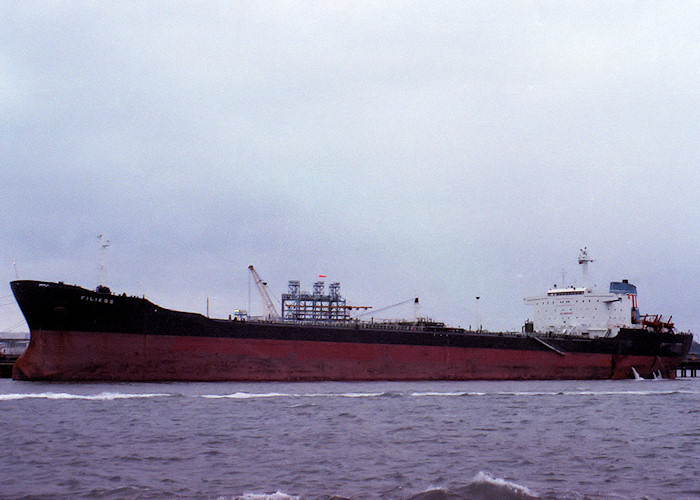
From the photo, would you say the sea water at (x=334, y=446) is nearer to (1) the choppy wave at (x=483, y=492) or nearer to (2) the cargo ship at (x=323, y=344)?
(1) the choppy wave at (x=483, y=492)

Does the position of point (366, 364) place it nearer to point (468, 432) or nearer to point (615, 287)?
point (468, 432)

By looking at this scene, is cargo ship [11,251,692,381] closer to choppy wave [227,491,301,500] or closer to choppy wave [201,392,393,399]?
choppy wave [201,392,393,399]

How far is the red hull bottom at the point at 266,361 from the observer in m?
30.3

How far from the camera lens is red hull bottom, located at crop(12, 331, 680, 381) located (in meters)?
30.3

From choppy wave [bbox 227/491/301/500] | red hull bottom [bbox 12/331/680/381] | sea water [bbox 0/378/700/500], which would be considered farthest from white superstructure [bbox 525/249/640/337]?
choppy wave [bbox 227/491/301/500]

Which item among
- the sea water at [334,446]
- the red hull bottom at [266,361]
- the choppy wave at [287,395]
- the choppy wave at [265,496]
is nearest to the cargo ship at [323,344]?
Answer: the red hull bottom at [266,361]

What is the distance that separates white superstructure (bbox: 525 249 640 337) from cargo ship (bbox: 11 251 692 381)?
9 centimetres

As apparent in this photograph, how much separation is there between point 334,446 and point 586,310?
40.8m

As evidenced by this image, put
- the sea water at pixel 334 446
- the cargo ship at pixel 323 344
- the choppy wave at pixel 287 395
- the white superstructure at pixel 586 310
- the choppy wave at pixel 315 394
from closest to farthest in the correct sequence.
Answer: the sea water at pixel 334 446, the choppy wave at pixel 315 394, the choppy wave at pixel 287 395, the cargo ship at pixel 323 344, the white superstructure at pixel 586 310

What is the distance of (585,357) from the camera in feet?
151

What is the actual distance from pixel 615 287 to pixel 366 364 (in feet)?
84.2

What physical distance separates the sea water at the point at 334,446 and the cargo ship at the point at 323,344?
3.50 m

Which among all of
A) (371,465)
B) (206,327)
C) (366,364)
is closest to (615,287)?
(366,364)

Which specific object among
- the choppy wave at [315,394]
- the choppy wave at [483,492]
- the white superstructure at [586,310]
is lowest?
the choppy wave at [315,394]
